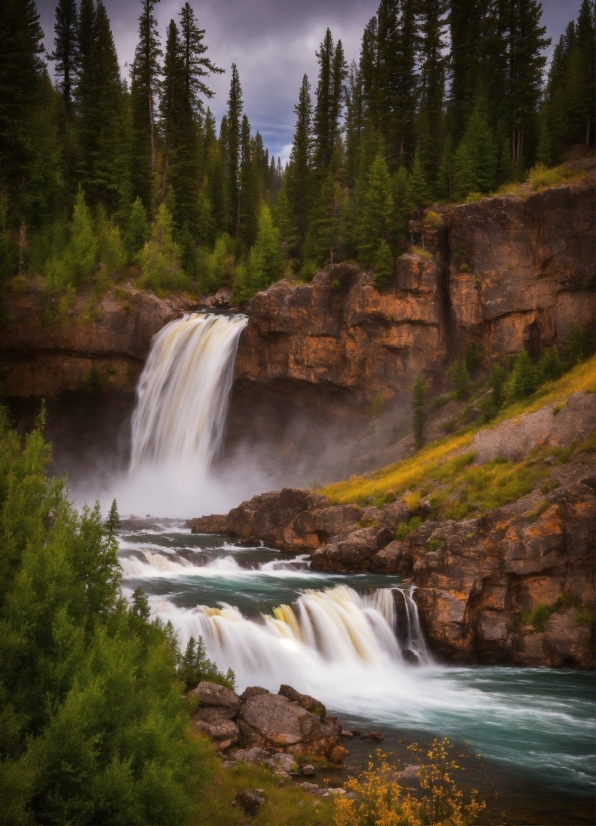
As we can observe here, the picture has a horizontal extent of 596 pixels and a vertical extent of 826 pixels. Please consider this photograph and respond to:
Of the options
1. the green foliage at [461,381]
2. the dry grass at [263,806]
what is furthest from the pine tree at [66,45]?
the dry grass at [263,806]

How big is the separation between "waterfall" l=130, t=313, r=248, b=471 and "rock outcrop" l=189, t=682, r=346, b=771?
1214 inches

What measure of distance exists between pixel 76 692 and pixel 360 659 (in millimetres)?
13892

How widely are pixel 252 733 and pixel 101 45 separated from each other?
206 ft

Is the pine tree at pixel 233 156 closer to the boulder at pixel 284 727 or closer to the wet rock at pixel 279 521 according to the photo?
the wet rock at pixel 279 521

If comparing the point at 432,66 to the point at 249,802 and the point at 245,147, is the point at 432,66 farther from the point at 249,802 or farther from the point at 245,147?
the point at 249,802

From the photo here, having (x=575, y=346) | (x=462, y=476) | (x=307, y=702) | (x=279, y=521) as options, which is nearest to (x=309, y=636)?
(x=307, y=702)

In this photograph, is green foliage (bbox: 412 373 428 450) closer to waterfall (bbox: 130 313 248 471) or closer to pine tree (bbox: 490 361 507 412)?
pine tree (bbox: 490 361 507 412)

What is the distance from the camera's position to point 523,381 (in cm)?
3547

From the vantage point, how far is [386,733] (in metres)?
17.4

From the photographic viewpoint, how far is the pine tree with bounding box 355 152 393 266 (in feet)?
151

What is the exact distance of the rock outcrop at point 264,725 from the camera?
49.6ft

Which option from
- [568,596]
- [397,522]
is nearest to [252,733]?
[568,596]

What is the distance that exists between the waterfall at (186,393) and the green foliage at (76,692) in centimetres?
3380

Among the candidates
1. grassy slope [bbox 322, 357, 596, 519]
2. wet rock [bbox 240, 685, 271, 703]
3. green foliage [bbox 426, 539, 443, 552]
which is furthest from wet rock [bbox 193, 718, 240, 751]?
grassy slope [bbox 322, 357, 596, 519]
